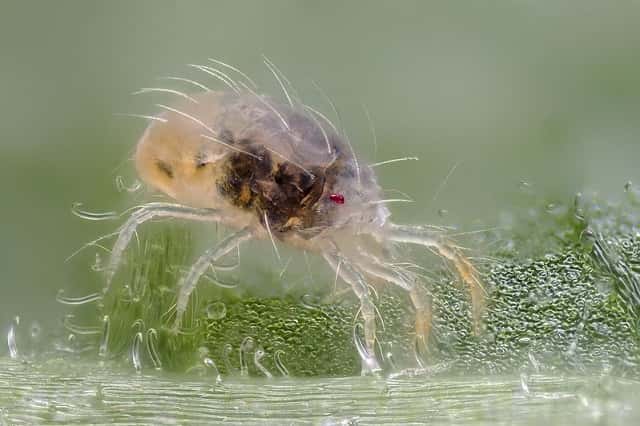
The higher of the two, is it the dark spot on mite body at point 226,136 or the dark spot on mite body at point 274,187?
the dark spot on mite body at point 226,136

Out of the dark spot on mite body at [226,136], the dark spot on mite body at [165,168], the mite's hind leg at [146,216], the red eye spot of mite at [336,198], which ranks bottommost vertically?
the mite's hind leg at [146,216]

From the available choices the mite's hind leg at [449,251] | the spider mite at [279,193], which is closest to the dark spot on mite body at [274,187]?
the spider mite at [279,193]

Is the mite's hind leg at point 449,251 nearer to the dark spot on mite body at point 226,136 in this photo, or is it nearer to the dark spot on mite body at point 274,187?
the dark spot on mite body at point 274,187

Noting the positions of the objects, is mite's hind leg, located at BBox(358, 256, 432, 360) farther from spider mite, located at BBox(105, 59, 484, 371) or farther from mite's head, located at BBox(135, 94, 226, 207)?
mite's head, located at BBox(135, 94, 226, 207)

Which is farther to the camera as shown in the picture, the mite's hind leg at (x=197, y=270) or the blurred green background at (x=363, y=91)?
the blurred green background at (x=363, y=91)

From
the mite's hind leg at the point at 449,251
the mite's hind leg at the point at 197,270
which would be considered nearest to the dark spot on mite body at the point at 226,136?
the mite's hind leg at the point at 197,270

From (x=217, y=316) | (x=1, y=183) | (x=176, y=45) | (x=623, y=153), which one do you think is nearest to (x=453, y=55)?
(x=623, y=153)
